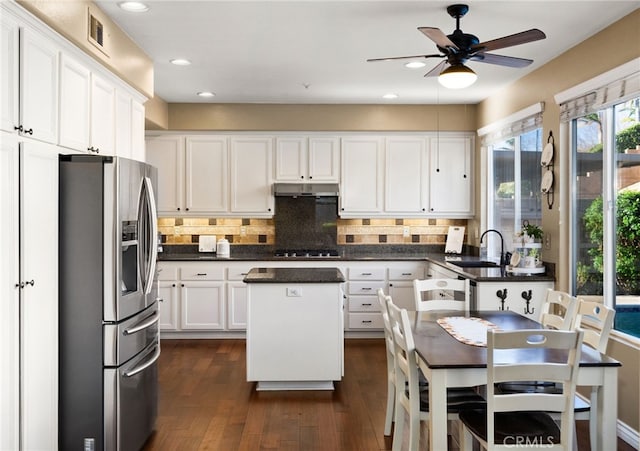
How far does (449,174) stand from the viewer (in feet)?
21.5

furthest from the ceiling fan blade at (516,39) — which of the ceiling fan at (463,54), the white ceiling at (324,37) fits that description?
the white ceiling at (324,37)

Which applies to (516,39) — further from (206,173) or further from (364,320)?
(206,173)

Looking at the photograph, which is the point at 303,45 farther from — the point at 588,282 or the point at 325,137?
the point at 588,282

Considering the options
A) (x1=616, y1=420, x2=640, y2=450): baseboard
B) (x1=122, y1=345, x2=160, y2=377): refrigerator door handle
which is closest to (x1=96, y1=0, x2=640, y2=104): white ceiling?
(x1=122, y1=345, x2=160, y2=377): refrigerator door handle

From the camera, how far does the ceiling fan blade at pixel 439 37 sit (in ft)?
9.10

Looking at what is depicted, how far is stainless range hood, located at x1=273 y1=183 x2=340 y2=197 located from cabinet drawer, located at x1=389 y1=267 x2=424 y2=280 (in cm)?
111

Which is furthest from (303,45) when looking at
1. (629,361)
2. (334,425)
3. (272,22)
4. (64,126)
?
(629,361)

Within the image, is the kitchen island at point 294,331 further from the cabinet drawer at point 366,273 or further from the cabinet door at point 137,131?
the cabinet drawer at point 366,273

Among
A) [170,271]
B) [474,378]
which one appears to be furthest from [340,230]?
[474,378]

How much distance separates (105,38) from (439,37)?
205cm

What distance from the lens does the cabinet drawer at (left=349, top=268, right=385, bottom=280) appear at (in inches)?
245

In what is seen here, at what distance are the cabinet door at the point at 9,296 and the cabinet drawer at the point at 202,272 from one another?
11.9 feet

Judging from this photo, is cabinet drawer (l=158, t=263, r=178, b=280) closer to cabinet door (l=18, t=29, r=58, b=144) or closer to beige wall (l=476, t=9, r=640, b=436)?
cabinet door (l=18, t=29, r=58, b=144)

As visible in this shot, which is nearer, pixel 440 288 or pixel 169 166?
pixel 440 288
